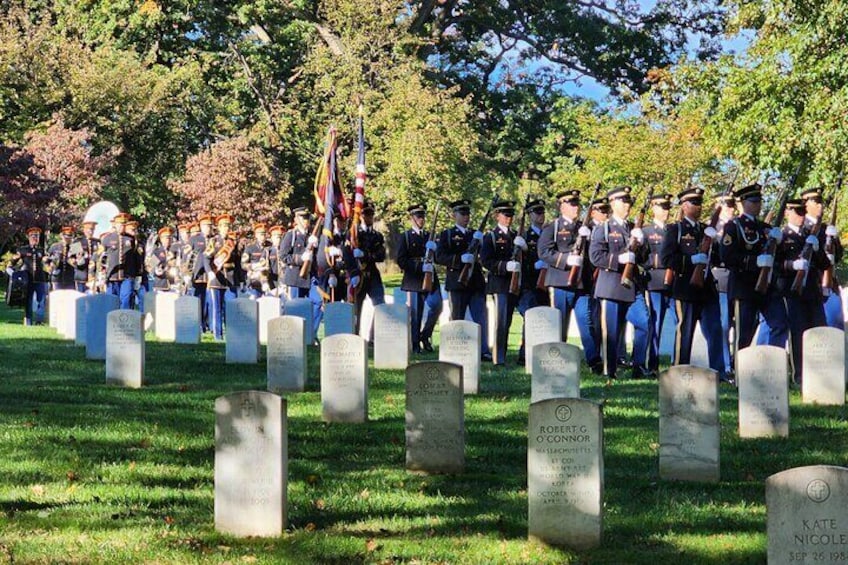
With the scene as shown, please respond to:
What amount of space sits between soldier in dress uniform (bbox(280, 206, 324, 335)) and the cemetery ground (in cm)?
671

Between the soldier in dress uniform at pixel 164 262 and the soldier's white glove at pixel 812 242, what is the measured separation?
14.4 metres

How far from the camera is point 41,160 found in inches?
1575

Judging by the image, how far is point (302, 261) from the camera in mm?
21766

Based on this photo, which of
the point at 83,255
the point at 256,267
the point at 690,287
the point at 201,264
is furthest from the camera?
the point at 83,255

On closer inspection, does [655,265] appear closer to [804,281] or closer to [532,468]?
[804,281]

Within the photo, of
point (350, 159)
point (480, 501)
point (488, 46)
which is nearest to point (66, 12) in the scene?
point (350, 159)

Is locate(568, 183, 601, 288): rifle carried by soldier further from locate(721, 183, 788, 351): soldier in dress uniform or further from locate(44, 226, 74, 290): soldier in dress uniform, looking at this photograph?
locate(44, 226, 74, 290): soldier in dress uniform

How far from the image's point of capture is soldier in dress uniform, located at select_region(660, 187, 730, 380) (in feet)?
52.1

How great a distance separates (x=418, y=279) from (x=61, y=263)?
12.1 metres

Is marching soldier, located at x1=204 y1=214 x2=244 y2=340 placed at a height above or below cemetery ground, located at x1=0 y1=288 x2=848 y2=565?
above

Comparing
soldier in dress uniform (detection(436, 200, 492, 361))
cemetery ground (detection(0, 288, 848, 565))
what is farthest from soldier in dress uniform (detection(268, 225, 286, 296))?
cemetery ground (detection(0, 288, 848, 565))

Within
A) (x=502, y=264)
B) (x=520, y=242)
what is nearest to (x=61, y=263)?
(x=502, y=264)

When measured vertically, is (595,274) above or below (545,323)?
above

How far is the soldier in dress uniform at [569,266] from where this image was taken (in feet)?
55.8
